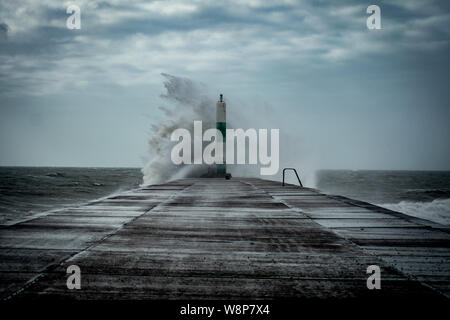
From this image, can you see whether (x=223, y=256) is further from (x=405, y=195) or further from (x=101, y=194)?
(x=405, y=195)

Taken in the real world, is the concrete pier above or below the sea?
above

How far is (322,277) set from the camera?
265 cm

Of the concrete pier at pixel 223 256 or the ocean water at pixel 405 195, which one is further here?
the ocean water at pixel 405 195

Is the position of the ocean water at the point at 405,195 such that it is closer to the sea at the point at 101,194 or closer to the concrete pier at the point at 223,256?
the sea at the point at 101,194

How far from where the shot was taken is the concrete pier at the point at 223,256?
7.77 feet

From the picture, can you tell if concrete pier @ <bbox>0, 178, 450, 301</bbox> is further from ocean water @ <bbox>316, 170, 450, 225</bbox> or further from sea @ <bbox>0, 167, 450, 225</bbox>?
ocean water @ <bbox>316, 170, 450, 225</bbox>

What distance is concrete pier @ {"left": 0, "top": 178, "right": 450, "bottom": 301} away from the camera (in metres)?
2.37

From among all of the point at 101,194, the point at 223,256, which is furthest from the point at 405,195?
the point at 223,256

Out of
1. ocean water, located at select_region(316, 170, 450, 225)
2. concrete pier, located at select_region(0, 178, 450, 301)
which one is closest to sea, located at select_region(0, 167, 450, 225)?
A: ocean water, located at select_region(316, 170, 450, 225)

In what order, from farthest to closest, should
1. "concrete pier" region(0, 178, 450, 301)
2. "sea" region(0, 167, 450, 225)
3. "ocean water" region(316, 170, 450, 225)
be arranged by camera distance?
"sea" region(0, 167, 450, 225), "ocean water" region(316, 170, 450, 225), "concrete pier" region(0, 178, 450, 301)

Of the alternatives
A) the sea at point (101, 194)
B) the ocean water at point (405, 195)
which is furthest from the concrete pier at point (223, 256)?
the ocean water at point (405, 195)

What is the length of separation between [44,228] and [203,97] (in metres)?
21.4

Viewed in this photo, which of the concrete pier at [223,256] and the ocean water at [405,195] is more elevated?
the concrete pier at [223,256]
